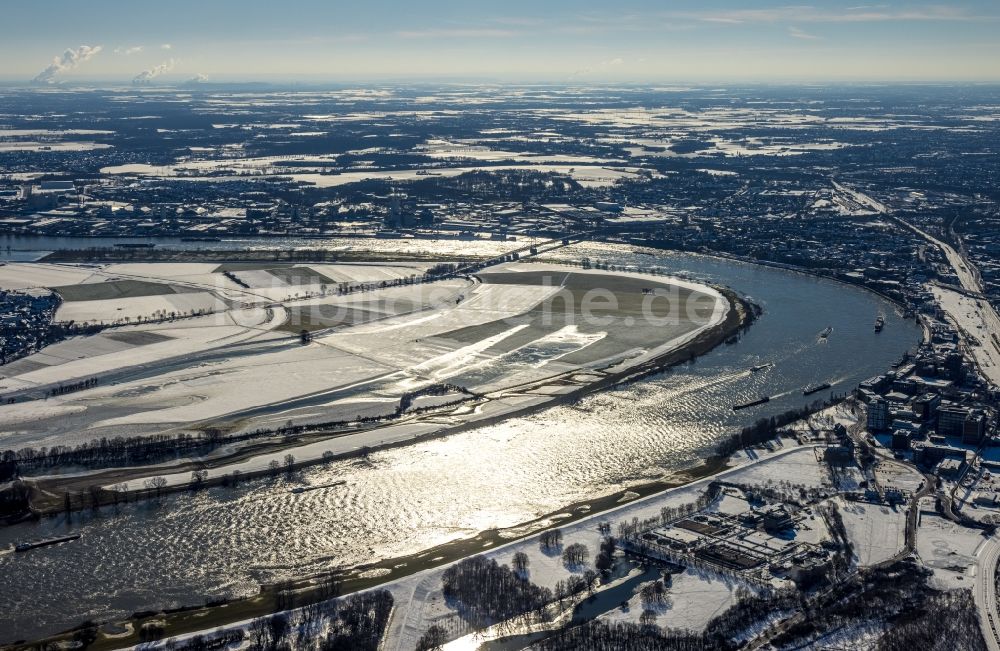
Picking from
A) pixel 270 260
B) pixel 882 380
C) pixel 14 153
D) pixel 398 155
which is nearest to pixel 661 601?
pixel 882 380

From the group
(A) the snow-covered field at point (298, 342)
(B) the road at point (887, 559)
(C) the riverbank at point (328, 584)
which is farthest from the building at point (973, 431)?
(A) the snow-covered field at point (298, 342)

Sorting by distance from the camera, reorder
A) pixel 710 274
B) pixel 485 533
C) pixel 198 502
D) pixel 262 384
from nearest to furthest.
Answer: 1. pixel 485 533
2. pixel 198 502
3. pixel 262 384
4. pixel 710 274

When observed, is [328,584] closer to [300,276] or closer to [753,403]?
[753,403]

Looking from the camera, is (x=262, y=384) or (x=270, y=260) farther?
(x=270, y=260)

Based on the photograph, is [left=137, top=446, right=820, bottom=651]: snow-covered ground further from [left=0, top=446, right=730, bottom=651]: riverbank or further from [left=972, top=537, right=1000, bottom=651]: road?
[left=972, top=537, right=1000, bottom=651]: road

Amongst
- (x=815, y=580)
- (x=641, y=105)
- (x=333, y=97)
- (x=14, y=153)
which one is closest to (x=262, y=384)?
(x=815, y=580)

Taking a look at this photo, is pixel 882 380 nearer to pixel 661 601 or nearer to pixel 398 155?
pixel 661 601

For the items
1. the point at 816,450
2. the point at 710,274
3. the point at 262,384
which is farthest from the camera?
the point at 710,274

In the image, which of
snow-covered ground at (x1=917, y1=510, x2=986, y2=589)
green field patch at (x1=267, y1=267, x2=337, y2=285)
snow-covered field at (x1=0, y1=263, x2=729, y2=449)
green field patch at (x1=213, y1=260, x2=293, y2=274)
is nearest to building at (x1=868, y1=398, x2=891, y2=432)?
snow-covered ground at (x1=917, y1=510, x2=986, y2=589)

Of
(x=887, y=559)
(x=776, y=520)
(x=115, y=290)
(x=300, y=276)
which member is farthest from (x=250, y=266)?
(x=887, y=559)
